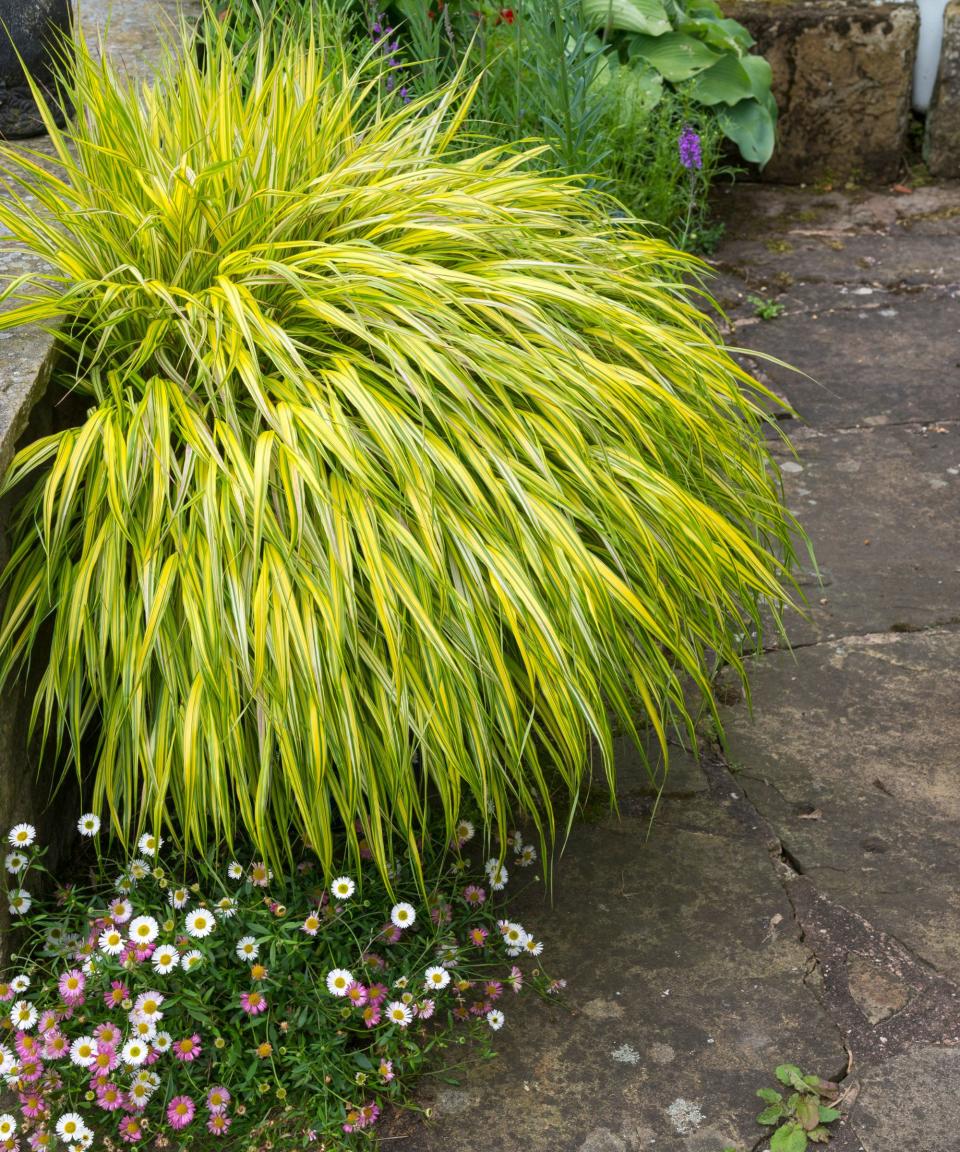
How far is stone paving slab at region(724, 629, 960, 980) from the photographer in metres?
1.93

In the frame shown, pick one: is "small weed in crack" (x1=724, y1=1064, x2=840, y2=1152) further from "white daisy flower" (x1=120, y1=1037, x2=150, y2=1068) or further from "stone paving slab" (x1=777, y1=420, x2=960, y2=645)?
"stone paving slab" (x1=777, y1=420, x2=960, y2=645)

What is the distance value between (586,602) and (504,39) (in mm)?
2434

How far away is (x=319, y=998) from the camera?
64.3 inches

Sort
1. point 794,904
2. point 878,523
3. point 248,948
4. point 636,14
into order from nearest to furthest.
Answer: point 248,948
point 794,904
point 878,523
point 636,14

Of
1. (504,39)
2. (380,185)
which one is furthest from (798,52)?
(380,185)

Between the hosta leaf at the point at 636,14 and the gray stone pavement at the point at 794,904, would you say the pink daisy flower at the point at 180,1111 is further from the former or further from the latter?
the hosta leaf at the point at 636,14

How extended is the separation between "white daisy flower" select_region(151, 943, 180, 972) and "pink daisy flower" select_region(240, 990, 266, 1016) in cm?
9

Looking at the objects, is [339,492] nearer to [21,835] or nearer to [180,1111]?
[21,835]

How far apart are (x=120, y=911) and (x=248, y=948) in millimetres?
183

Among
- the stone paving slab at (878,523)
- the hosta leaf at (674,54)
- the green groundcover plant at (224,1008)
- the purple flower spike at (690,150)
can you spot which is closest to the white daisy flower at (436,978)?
the green groundcover plant at (224,1008)

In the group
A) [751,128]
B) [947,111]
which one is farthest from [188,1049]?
[947,111]

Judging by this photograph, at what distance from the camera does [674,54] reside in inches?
165

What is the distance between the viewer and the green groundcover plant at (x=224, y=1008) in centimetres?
155

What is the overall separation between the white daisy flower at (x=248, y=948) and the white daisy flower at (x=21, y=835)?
0.97 ft
